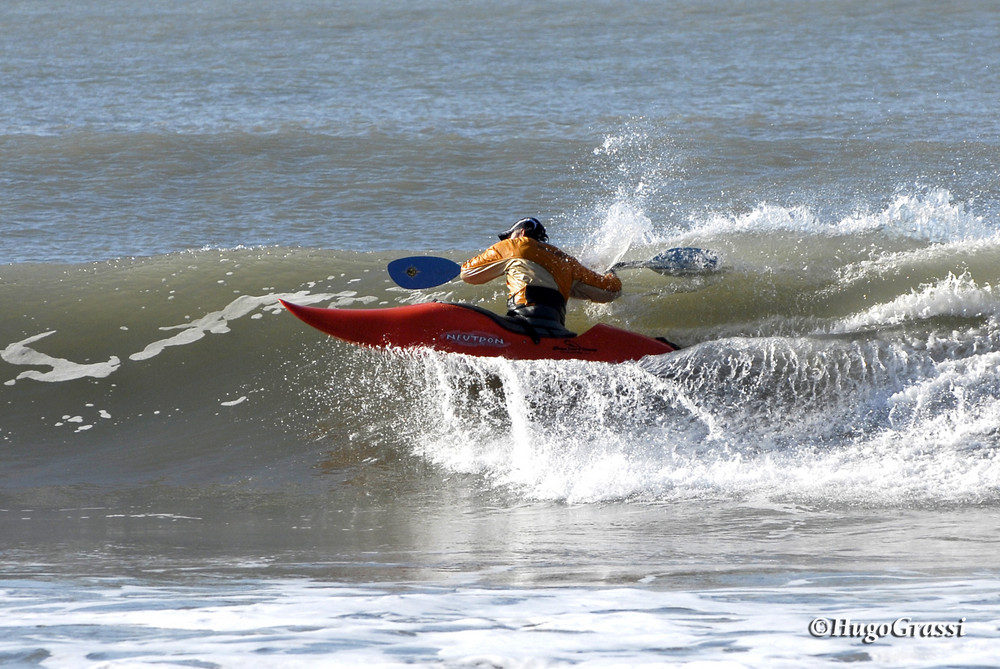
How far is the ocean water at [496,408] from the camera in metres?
3.73

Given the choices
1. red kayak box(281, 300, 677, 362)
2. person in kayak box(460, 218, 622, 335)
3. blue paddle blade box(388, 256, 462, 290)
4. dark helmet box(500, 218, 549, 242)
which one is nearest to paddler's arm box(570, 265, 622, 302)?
person in kayak box(460, 218, 622, 335)

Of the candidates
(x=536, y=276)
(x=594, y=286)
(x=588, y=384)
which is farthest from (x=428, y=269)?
(x=588, y=384)

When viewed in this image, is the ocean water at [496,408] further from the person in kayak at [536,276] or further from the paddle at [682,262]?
the person in kayak at [536,276]

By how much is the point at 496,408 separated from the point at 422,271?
1.27 metres

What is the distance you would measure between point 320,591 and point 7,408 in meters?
4.27

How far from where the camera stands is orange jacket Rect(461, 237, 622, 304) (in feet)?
24.1

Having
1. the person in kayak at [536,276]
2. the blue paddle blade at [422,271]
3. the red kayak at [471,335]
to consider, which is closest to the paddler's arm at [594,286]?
the person in kayak at [536,276]

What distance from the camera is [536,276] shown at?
7336 millimetres

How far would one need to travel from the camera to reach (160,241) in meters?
12.9

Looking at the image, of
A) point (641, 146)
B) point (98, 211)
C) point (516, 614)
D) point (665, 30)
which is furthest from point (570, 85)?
point (516, 614)

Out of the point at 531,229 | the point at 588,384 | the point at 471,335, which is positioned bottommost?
the point at 588,384

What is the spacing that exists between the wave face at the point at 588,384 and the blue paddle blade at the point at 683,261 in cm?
14

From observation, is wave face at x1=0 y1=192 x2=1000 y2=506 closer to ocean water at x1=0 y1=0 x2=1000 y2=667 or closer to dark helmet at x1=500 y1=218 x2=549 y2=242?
ocean water at x1=0 y1=0 x2=1000 y2=667

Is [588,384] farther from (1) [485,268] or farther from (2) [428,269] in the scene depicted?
(2) [428,269]
